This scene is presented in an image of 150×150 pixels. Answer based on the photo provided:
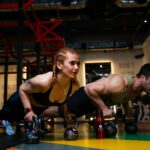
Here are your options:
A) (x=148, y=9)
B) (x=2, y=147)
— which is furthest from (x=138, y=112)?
(x=2, y=147)

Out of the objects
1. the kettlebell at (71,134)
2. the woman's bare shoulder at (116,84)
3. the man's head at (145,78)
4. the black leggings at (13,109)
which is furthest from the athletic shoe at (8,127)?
the man's head at (145,78)

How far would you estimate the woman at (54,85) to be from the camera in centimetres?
199

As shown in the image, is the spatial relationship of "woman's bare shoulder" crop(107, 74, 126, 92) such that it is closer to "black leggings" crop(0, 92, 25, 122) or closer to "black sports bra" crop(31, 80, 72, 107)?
"black sports bra" crop(31, 80, 72, 107)

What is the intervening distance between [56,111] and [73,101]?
169mm

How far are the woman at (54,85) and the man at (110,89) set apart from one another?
0.09 m

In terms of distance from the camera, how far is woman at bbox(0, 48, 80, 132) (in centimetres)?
199

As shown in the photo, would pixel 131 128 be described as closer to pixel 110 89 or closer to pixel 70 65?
pixel 110 89

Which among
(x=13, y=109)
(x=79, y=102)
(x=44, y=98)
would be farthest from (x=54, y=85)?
(x=13, y=109)

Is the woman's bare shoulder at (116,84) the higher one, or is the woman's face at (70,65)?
the woman's face at (70,65)

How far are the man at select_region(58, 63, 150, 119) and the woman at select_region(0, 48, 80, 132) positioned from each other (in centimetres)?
9

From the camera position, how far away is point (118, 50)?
10.4 m

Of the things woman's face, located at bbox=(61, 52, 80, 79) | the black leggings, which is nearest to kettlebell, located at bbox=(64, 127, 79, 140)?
woman's face, located at bbox=(61, 52, 80, 79)

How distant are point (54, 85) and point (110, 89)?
401 millimetres

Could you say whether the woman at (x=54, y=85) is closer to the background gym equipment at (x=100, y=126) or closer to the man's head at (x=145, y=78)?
the background gym equipment at (x=100, y=126)
